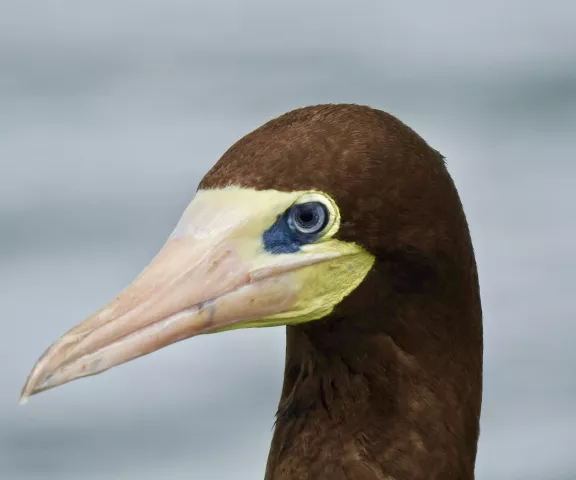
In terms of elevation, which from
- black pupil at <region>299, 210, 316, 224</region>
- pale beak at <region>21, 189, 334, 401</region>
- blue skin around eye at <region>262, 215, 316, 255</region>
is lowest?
pale beak at <region>21, 189, 334, 401</region>

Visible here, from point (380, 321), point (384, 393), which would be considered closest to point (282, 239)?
point (380, 321)

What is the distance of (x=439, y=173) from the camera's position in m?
3.45

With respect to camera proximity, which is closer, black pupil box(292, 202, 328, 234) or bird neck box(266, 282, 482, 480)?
black pupil box(292, 202, 328, 234)

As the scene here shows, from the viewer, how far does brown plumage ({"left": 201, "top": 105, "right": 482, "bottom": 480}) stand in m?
3.36

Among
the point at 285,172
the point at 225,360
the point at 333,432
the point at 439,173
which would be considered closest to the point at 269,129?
the point at 285,172

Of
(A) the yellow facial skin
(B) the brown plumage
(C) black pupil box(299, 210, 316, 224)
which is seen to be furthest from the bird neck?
(C) black pupil box(299, 210, 316, 224)

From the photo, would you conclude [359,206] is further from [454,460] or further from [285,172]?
[454,460]

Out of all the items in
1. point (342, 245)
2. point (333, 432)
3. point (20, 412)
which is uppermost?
point (20, 412)

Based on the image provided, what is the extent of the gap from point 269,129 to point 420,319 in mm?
470

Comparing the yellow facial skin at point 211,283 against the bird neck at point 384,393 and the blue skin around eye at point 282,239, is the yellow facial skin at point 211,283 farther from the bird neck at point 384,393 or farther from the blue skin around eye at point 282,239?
the bird neck at point 384,393

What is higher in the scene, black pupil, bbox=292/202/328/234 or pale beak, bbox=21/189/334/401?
black pupil, bbox=292/202/328/234

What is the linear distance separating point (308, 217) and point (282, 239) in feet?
0.26

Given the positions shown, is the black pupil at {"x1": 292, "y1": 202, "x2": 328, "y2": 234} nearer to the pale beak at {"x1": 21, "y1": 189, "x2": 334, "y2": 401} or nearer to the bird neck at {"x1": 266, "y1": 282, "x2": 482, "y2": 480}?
the pale beak at {"x1": 21, "y1": 189, "x2": 334, "y2": 401}

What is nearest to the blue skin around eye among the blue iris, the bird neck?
the blue iris
